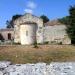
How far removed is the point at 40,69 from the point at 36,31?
185 feet

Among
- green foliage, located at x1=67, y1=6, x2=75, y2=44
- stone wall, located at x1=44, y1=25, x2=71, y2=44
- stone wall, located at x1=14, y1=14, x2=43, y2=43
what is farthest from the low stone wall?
stone wall, located at x1=14, y1=14, x2=43, y2=43

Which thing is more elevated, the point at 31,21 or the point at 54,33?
the point at 31,21

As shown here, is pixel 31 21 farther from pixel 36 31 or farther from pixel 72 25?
pixel 72 25

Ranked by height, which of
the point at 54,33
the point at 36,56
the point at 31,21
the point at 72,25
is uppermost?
the point at 31,21

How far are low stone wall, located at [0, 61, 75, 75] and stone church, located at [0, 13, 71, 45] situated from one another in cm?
5304

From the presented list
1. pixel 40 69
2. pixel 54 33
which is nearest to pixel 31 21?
pixel 54 33

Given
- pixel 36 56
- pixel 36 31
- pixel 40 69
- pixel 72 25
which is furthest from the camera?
pixel 36 31

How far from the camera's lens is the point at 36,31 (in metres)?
60.6

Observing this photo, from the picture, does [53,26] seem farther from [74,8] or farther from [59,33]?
[74,8]

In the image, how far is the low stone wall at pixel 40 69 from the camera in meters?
4.22

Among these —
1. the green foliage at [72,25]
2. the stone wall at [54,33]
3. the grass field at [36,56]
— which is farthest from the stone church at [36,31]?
the grass field at [36,56]

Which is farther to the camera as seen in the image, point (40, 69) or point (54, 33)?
point (54, 33)

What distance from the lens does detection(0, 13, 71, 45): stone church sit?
58.5 meters

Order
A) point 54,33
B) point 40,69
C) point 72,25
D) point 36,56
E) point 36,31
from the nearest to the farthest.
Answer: point 40,69 < point 36,56 < point 72,25 < point 36,31 < point 54,33
